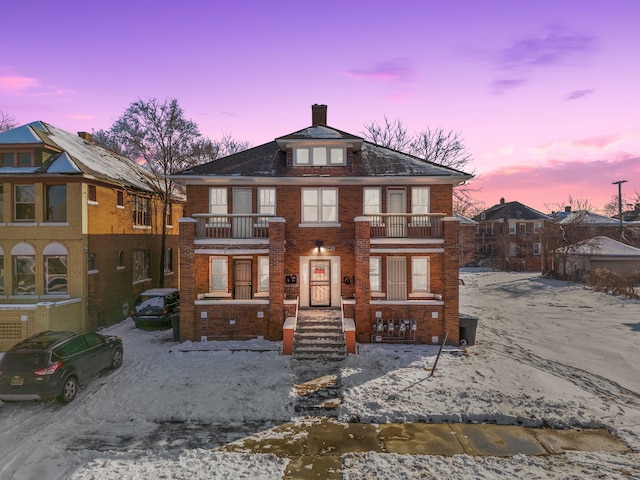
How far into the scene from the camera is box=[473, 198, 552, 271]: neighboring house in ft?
169

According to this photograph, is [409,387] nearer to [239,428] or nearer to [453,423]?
[453,423]

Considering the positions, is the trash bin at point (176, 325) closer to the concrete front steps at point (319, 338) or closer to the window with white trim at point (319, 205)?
the concrete front steps at point (319, 338)

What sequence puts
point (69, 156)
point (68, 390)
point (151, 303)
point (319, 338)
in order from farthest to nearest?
point (151, 303)
point (69, 156)
point (319, 338)
point (68, 390)

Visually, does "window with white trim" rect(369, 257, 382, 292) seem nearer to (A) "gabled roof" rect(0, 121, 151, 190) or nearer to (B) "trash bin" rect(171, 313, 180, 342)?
(B) "trash bin" rect(171, 313, 180, 342)

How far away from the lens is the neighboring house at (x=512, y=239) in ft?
169

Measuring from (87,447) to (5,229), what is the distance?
14.4 m

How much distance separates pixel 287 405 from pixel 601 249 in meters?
41.4

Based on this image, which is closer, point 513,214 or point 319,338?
point 319,338

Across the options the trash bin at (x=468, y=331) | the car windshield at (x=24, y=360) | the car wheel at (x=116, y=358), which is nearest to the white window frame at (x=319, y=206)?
the trash bin at (x=468, y=331)

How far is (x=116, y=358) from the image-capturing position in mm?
12977

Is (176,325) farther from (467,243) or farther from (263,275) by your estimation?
(467,243)

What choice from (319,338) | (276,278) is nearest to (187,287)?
(276,278)

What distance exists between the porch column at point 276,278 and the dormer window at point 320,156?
3587 mm

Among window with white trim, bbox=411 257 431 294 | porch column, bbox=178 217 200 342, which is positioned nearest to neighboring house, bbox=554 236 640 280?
window with white trim, bbox=411 257 431 294
